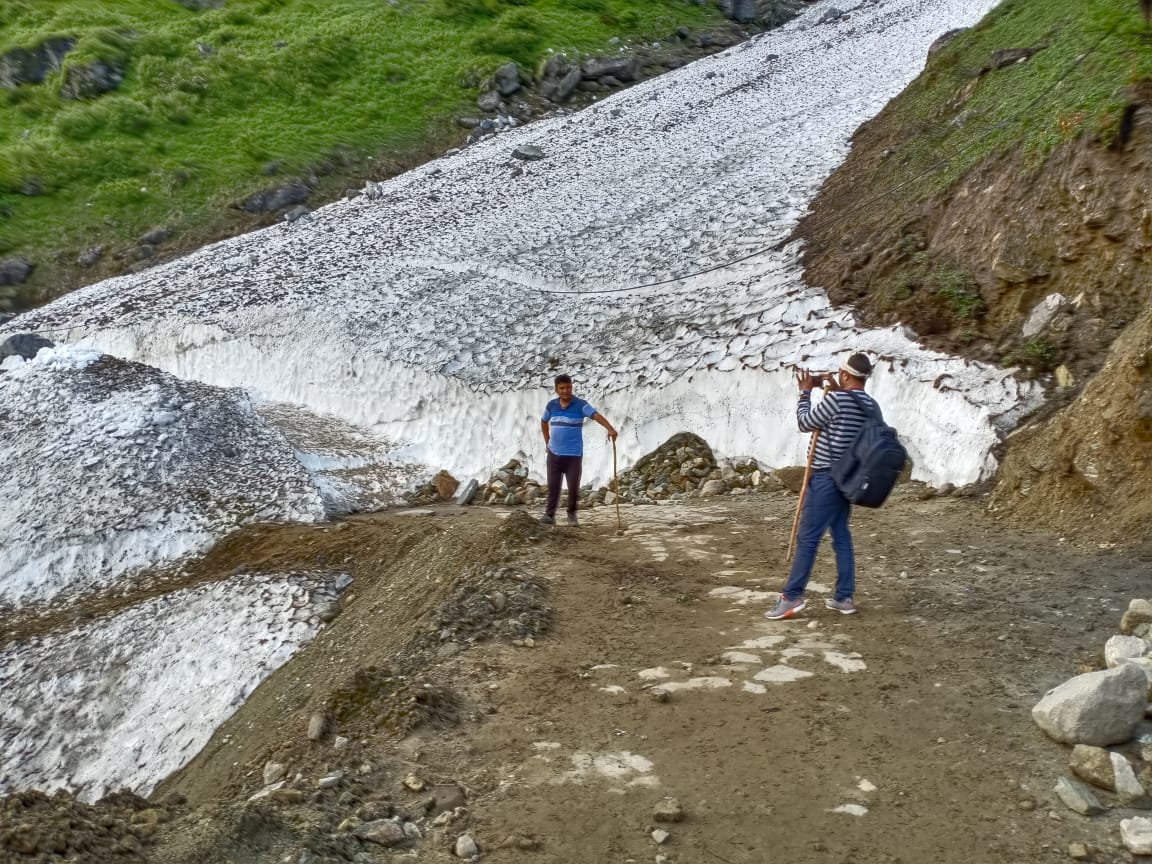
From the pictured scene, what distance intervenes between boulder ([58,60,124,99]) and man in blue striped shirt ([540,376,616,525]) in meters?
32.5

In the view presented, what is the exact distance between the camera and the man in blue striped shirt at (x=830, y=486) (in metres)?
7.20

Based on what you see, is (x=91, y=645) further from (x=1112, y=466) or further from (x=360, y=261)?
(x=360, y=261)

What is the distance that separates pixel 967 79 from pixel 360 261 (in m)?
12.4

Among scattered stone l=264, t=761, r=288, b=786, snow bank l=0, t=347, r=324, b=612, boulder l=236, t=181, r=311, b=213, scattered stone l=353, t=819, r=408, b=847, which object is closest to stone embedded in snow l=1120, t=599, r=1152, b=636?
scattered stone l=353, t=819, r=408, b=847

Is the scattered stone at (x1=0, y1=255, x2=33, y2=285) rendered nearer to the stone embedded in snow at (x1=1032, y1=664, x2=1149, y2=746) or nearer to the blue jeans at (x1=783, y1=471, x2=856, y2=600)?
the blue jeans at (x1=783, y1=471, x2=856, y2=600)

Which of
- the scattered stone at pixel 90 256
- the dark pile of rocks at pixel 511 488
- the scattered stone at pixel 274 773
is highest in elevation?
the scattered stone at pixel 90 256

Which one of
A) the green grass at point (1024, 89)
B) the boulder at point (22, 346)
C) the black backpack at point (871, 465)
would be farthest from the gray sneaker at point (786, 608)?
the boulder at point (22, 346)

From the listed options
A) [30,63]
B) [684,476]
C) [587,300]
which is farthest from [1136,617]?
[30,63]

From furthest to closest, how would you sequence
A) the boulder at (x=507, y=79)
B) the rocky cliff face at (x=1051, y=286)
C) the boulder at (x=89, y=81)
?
the boulder at (x=507, y=79) < the boulder at (x=89, y=81) < the rocky cliff face at (x=1051, y=286)

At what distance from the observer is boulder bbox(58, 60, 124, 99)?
36.6 metres

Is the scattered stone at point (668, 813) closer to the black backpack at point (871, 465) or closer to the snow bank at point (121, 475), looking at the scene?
the black backpack at point (871, 465)

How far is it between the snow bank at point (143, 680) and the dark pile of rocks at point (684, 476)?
408cm

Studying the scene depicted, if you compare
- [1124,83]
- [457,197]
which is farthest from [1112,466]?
[457,197]

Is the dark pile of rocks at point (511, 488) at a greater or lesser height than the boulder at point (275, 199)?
lesser
